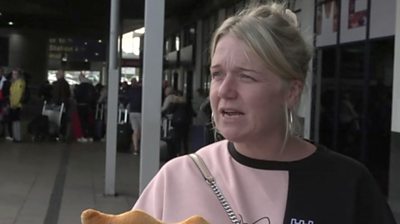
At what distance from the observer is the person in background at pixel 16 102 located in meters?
15.8

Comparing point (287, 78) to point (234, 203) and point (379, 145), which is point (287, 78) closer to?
point (234, 203)

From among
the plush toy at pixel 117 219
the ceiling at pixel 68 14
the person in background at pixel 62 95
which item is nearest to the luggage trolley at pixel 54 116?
the person in background at pixel 62 95

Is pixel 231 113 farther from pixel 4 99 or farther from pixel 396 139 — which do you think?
pixel 4 99

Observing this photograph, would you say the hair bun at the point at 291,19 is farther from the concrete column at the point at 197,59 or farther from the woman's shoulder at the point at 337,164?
the concrete column at the point at 197,59

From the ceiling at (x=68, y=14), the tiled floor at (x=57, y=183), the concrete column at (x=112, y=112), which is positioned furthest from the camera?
the ceiling at (x=68, y=14)

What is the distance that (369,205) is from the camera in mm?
1751

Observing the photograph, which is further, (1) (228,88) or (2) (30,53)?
(2) (30,53)

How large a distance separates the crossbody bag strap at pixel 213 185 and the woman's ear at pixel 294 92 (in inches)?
11.0

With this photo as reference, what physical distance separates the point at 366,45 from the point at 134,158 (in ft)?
18.9

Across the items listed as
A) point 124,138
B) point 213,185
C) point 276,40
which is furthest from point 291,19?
point 124,138

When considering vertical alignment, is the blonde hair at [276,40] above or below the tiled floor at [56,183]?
above

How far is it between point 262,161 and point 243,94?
0.20 metres

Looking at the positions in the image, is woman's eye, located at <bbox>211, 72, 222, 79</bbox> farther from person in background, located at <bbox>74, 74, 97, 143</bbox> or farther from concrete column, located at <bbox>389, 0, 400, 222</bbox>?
person in background, located at <bbox>74, 74, 97, 143</bbox>

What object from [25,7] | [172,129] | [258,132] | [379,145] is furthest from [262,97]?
[25,7]
